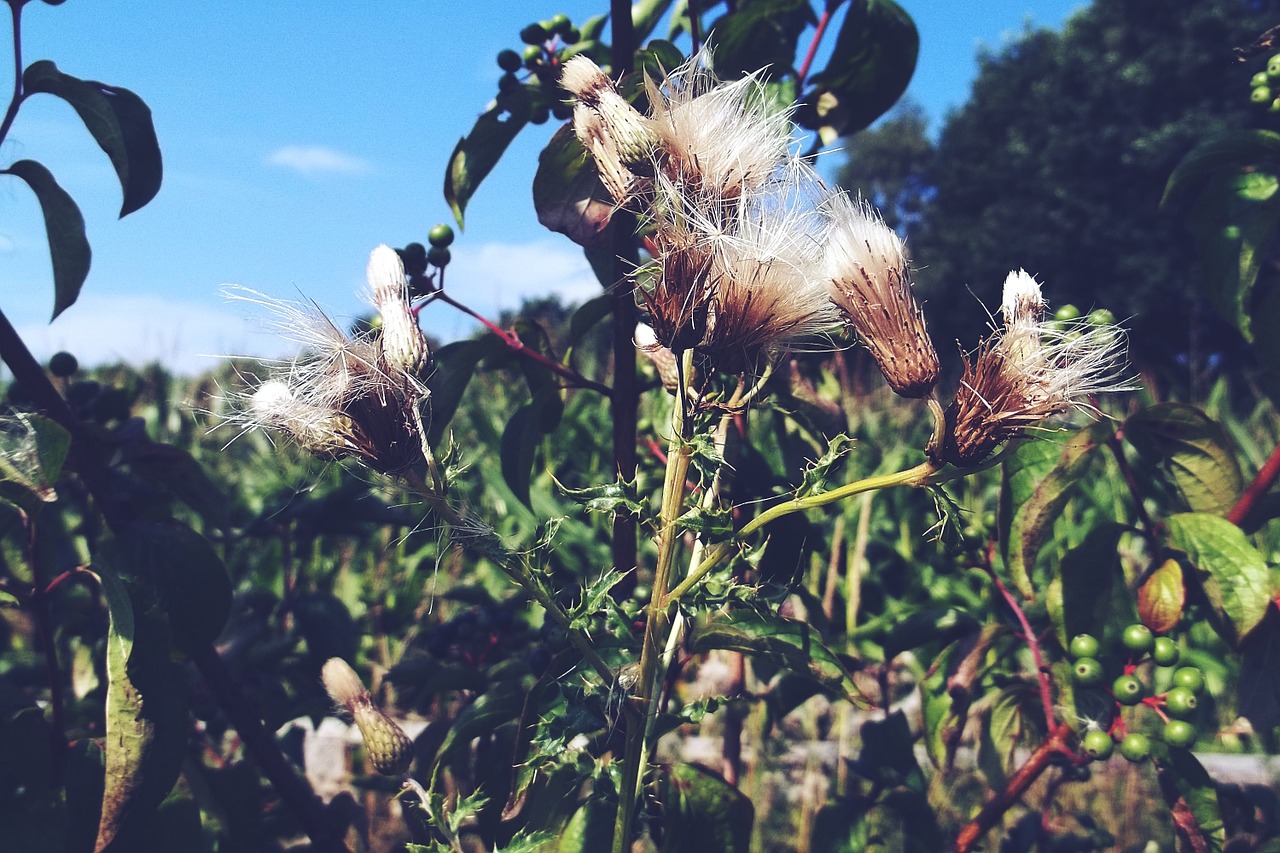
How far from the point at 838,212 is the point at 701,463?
0.27 metres

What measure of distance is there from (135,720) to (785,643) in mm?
749

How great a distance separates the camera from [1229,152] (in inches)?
53.6

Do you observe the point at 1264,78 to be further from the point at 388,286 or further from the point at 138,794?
the point at 138,794

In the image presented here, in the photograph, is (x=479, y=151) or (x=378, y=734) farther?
(x=479, y=151)

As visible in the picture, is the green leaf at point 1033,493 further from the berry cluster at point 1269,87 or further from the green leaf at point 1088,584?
the berry cluster at point 1269,87

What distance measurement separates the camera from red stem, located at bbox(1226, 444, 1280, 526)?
140 centimetres

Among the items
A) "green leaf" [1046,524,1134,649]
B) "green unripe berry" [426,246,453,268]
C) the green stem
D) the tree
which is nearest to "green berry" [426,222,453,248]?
A: "green unripe berry" [426,246,453,268]

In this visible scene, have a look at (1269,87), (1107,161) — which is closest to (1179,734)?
(1269,87)

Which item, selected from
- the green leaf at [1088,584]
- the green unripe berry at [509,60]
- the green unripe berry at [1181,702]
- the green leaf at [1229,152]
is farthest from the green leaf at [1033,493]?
the green unripe berry at [509,60]

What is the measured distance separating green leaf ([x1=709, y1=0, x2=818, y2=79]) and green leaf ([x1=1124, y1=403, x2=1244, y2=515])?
0.74m

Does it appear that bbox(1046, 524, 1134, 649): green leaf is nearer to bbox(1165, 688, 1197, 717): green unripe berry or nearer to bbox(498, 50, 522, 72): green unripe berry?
bbox(1165, 688, 1197, 717): green unripe berry

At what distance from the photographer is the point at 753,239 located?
2.74 feet

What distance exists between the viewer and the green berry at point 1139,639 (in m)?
1.38

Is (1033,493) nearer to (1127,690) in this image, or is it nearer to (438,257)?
(1127,690)
